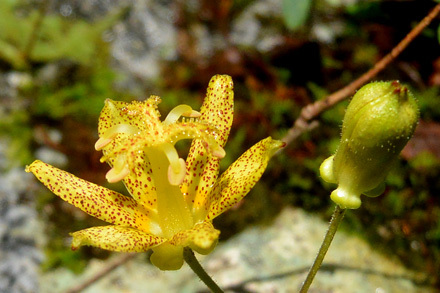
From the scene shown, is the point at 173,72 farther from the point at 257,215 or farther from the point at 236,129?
the point at 257,215

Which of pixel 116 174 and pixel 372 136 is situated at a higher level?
pixel 116 174

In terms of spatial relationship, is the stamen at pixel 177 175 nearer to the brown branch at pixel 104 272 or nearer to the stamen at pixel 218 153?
the stamen at pixel 218 153

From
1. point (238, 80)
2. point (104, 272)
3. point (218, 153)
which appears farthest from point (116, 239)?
point (238, 80)

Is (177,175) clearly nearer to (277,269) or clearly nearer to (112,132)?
(112,132)

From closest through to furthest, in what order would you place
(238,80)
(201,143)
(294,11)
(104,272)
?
(201,143), (294,11), (104,272), (238,80)

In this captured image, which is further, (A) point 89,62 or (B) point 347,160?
(A) point 89,62

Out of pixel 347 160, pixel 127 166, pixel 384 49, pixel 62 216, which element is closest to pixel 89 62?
pixel 62 216

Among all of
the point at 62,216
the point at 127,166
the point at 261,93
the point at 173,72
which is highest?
the point at 173,72
